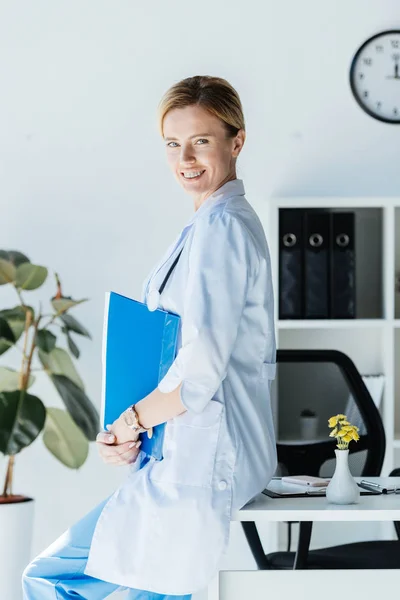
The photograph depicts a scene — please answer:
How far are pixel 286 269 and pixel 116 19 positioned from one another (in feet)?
4.08

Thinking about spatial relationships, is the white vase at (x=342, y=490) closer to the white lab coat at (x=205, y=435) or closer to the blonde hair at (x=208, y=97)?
the white lab coat at (x=205, y=435)

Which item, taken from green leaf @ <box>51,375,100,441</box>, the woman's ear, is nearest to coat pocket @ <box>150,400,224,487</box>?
the woman's ear

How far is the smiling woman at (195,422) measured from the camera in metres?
1.47

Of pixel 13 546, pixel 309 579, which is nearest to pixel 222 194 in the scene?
pixel 309 579

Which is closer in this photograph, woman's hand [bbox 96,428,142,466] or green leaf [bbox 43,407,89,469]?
woman's hand [bbox 96,428,142,466]

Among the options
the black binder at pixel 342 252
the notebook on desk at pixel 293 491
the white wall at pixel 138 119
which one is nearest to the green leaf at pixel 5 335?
the white wall at pixel 138 119

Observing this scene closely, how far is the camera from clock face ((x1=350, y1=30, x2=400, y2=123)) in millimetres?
3617

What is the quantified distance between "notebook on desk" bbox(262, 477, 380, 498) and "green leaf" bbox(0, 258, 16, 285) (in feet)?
5.40

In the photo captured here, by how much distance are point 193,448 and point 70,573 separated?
0.33 meters

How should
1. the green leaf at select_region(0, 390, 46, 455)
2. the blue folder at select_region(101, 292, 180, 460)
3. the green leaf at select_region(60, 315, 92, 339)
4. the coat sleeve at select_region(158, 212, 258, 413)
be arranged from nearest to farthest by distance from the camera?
the coat sleeve at select_region(158, 212, 258, 413) → the blue folder at select_region(101, 292, 180, 460) → the green leaf at select_region(0, 390, 46, 455) → the green leaf at select_region(60, 315, 92, 339)

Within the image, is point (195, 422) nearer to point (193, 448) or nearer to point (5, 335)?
point (193, 448)

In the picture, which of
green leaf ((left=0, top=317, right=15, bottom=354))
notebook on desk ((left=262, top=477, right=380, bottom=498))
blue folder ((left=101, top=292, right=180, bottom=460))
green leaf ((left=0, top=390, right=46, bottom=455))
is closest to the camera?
blue folder ((left=101, top=292, right=180, bottom=460))

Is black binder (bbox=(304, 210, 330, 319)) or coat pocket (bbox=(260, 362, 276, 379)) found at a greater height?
black binder (bbox=(304, 210, 330, 319))

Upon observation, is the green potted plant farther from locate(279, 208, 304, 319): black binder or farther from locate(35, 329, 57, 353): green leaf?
locate(279, 208, 304, 319): black binder
